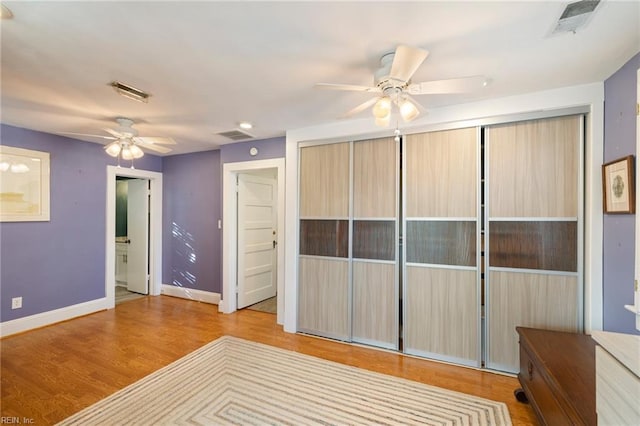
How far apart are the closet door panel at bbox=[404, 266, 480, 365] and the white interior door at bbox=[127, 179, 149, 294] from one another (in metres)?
4.54

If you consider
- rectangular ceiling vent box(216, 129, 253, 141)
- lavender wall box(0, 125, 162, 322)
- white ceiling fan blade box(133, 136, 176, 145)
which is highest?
rectangular ceiling vent box(216, 129, 253, 141)

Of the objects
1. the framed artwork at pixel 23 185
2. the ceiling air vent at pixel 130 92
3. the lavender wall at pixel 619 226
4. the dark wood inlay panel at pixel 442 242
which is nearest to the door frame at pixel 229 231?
the ceiling air vent at pixel 130 92

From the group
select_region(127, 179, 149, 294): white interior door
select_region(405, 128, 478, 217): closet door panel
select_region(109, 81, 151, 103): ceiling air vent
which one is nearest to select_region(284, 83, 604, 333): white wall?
select_region(405, 128, 478, 217): closet door panel

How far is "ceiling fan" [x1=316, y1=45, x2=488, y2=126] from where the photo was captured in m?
1.59

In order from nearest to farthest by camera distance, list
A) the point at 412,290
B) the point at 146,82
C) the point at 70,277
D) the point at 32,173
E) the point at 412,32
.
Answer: the point at 412,32, the point at 146,82, the point at 412,290, the point at 32,173, the point at 70,277

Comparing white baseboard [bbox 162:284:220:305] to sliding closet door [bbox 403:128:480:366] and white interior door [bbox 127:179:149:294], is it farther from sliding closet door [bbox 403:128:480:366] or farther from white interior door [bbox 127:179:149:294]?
sliding closet door [bbox 403:128:480:366]

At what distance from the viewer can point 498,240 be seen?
2611 millimetres

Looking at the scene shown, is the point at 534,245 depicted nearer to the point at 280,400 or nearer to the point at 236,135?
the point at 280,400

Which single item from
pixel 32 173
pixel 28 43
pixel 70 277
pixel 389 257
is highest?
pixel 28 43

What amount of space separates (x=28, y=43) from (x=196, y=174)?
3100mm

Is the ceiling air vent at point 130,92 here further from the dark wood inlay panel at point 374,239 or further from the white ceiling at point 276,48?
the dark wood inlay panel at point 374,239

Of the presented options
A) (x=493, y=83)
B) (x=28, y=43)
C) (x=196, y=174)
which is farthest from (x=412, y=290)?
(x=196, y=174)

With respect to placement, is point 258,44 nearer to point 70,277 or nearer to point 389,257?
point 389,257

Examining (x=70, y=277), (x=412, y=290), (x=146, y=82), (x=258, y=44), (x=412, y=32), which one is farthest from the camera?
(x=70, y=277)
